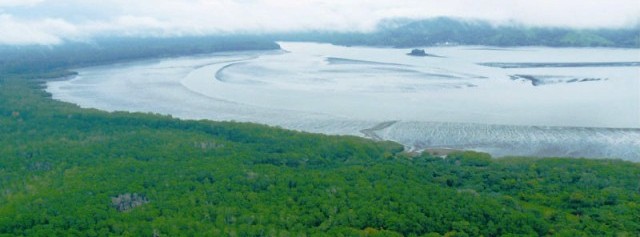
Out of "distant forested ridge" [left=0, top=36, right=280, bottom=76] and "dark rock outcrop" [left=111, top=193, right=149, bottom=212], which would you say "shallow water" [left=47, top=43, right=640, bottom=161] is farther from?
"dark rock outcrop" [left=111, top=193, right=149, bottom=212]

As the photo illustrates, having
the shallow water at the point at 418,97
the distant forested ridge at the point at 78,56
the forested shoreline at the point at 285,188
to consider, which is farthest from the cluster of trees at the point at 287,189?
the distant forested ridge at the point at 78,56

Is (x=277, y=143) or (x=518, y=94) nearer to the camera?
(x=277, y=143)

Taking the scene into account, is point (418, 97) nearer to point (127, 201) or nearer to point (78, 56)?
point (127, 201)

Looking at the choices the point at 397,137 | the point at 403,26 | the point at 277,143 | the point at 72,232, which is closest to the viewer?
the point at 72,232

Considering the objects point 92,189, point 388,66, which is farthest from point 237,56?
point 92,189

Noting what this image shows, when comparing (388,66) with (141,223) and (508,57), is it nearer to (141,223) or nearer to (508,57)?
(508,57)

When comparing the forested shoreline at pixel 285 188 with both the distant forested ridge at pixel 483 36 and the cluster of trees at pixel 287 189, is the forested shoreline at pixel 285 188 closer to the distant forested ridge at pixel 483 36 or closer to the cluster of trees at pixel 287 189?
the cluster of trees at pixel 287 189

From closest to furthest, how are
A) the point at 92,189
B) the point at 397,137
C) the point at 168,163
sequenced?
the point at 92,189 → the point at 168,163 → the point at 397,137
